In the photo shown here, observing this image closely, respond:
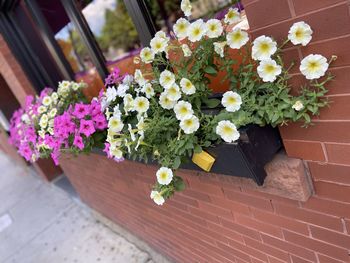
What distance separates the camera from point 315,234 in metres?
1.46

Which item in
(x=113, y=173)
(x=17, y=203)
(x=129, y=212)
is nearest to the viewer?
(x=113, y=173)

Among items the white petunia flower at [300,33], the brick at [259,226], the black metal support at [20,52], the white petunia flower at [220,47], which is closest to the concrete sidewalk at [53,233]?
the brick at [259,226]

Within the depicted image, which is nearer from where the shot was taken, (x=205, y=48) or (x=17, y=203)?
(x=205, y=48)

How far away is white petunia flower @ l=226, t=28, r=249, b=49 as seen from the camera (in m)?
1.18

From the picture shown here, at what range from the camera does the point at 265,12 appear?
1105 millimetres

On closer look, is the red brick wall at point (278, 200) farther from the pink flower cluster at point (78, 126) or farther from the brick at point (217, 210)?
the pink flower cluster at point (78, 126)

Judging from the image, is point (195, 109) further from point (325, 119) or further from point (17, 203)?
point (17, 203)

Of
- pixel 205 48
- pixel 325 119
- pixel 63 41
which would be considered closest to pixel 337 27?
pixel 325 119

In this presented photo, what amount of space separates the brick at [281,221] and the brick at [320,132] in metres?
0.46

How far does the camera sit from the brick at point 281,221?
1503mm

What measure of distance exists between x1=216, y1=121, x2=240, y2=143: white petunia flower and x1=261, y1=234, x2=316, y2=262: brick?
2.48 feet

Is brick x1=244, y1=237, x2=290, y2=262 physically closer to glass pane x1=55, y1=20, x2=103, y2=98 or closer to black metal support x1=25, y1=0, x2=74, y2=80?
glass pane x1=55, y1=20, x2=103, y2=98

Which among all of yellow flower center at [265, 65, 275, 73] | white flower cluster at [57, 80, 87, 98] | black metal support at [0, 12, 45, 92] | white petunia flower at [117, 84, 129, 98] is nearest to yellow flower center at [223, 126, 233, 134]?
yellow flower center at [265, 65, 275, 73]

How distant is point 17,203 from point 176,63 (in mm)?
4926
